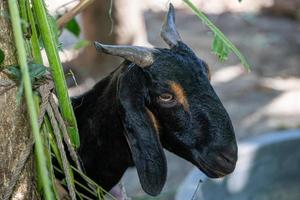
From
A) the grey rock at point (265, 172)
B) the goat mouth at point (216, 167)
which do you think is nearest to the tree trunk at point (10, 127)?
the goat mouth at point (216, 167)

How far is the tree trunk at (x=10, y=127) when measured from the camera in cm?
178

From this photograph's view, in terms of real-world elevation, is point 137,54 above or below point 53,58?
below

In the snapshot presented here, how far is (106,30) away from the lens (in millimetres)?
6453

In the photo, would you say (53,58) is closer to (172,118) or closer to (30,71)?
(30,71)

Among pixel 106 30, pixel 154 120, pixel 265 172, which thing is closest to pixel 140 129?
pixel 154 120

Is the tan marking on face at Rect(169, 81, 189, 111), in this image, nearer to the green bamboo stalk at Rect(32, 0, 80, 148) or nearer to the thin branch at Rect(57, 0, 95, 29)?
the green bamboo stalk at Rect(32, 0, 80, 148)

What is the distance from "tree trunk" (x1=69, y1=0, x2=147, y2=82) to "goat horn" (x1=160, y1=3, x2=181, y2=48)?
3.22 meters

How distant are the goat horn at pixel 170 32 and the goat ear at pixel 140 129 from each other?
20 cm

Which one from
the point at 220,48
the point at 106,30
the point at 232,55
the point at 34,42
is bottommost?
the point at 232,55

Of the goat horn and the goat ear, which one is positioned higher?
the goat horn

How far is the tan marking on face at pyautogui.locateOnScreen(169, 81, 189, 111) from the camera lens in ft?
7.31

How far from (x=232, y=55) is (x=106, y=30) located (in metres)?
2.44

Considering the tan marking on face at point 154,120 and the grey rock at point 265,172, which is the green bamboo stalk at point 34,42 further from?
the grey rock at point 265,172

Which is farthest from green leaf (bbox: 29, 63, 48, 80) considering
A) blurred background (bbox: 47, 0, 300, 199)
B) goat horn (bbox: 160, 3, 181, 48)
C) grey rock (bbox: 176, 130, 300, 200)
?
blurred background (bbox: 47, 0, 300, 199)
